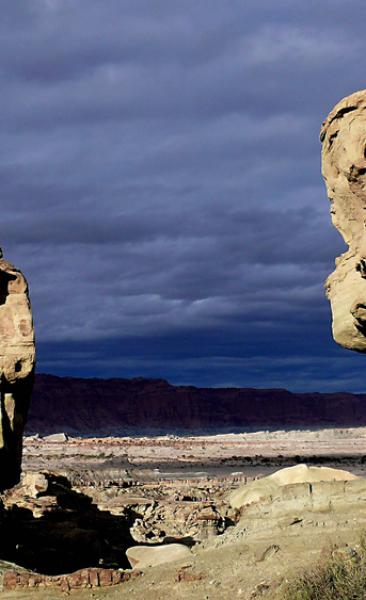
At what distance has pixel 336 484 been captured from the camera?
16.9m

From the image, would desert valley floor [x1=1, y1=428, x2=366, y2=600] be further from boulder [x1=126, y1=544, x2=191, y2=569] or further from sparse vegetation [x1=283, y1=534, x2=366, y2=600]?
sparse vegetation [x1=283, y1=534, x2=366, y2=600]

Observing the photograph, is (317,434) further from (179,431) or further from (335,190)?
(335,190)

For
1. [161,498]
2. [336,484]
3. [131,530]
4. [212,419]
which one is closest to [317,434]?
[212,419]

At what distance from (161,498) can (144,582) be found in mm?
19717

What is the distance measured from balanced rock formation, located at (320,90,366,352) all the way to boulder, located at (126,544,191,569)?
4.81 meters

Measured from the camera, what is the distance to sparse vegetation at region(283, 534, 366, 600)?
11500 millimetres

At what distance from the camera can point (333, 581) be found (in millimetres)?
11867

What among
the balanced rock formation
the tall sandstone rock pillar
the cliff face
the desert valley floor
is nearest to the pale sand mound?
the desert valley floor

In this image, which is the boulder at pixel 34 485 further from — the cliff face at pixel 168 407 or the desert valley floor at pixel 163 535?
the cliff face at pixel 168 407

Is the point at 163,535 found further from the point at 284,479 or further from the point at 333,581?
the point at 333,581

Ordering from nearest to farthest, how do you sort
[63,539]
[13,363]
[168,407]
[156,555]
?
[156,555]
[13,363]
[63,539]
[168,407]

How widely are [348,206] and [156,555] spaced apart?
7418 mm

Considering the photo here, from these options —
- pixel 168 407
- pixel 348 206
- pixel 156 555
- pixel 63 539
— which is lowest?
pixel 63 539

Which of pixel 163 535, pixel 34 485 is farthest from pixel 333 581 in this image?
pixel 34 485
